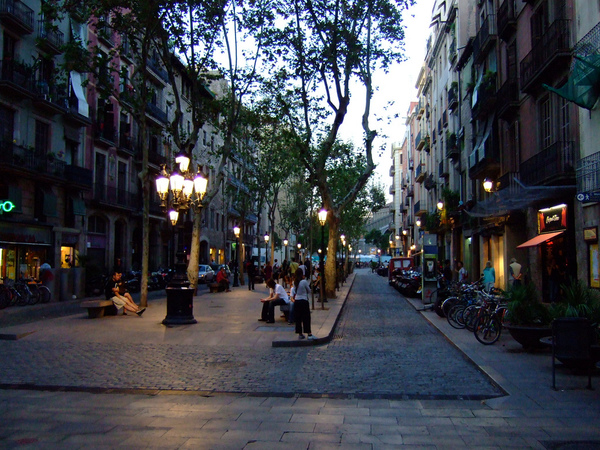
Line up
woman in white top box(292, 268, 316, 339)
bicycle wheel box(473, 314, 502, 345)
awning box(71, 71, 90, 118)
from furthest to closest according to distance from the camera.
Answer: awning box(71, 71, 90, 118) → woman in white top box(292, 268, 316, 339) → bicycle wheel box(473, 314, 502, 345)

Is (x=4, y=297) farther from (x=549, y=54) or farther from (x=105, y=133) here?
(x=549, y=54)

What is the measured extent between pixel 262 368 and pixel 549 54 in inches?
564

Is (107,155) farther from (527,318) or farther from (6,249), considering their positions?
(527,318)

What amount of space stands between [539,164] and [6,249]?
2217 centimetres

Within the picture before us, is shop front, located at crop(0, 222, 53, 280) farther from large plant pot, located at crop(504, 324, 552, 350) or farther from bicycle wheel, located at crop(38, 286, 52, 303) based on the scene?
large plant pot, located at crop(504, 324, 552, 350)

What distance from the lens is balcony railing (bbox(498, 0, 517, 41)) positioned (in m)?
23.4

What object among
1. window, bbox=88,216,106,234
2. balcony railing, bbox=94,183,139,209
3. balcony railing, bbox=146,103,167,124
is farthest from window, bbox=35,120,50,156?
balcony railing, bbox=146,103,167,124

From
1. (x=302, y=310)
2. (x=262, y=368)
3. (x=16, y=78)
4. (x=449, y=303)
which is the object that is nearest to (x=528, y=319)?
(x=302, y=310)

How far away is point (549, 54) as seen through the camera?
59.6 feet

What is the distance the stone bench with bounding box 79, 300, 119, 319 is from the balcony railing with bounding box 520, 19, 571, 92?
50.2 ft

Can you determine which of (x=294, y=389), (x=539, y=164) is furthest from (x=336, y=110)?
(x=294, y=389)

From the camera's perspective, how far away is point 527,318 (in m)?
10.9

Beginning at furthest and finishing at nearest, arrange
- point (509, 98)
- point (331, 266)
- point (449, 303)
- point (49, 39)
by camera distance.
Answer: point (49, 39) → point (331, 266) → point (509, 98) → point (449, 303)

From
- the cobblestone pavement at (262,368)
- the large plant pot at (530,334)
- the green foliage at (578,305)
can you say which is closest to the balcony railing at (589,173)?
the large plant pot at (530,334)
